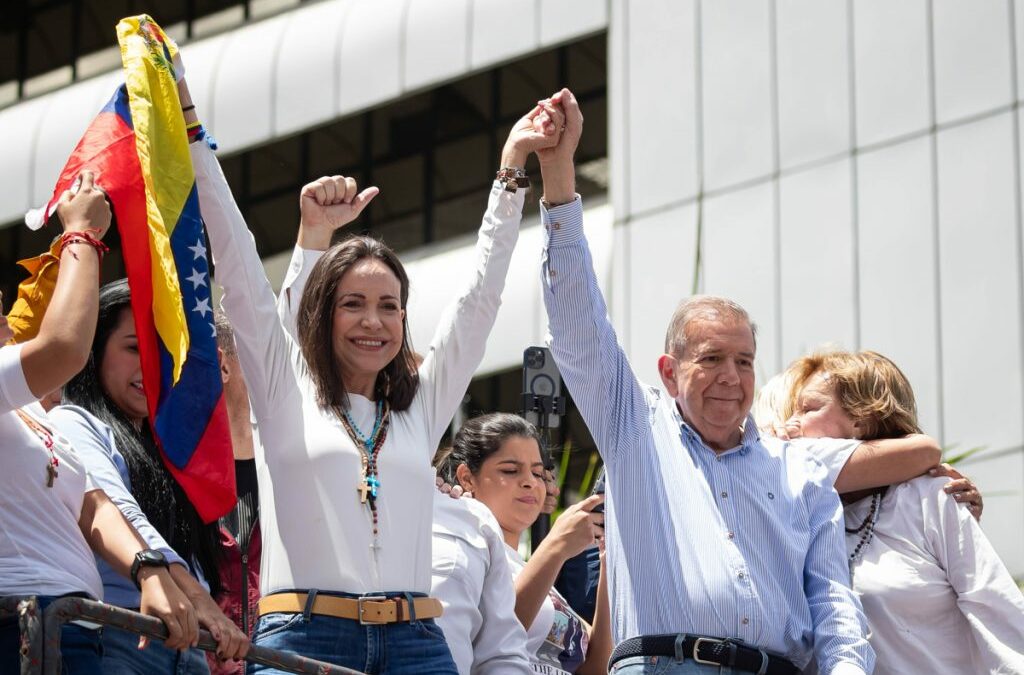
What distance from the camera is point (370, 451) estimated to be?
176 inches

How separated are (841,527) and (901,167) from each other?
9069 mm

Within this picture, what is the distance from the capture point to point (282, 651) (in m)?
3.97

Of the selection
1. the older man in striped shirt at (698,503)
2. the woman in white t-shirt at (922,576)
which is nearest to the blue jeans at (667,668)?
the older man in striped shirt at (698,503)

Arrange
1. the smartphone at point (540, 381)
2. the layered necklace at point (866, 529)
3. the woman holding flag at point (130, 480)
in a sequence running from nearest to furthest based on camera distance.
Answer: the woman holding flag at point (130, 480), the layered necklace at point (866, 529), the smartphone at point (540, 381)

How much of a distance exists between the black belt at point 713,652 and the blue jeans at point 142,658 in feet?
3.97

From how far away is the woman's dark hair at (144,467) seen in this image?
14.9 feet

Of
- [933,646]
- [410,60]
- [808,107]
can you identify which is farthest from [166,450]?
[410,60]

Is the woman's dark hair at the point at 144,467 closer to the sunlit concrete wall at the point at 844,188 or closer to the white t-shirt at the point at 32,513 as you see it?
the white t-shirt at the point at 32,513

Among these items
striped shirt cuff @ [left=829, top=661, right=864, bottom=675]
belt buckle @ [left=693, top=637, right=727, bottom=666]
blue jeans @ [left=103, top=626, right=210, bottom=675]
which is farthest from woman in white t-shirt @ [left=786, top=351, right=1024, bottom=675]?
blue jeans @ [left=103, top=626, right=210, bottom=675]

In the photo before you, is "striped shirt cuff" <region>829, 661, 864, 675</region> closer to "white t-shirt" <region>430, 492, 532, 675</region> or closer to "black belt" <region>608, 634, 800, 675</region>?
"black belt" <region>608, 634, 800, 675</region>

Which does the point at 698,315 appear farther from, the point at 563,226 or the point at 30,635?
the point at 30,635

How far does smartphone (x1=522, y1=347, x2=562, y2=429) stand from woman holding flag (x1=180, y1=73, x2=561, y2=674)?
326 centimetres

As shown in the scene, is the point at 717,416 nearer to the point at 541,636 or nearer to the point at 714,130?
the point at 541,636

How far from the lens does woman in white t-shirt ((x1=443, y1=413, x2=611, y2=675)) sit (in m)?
5.56
